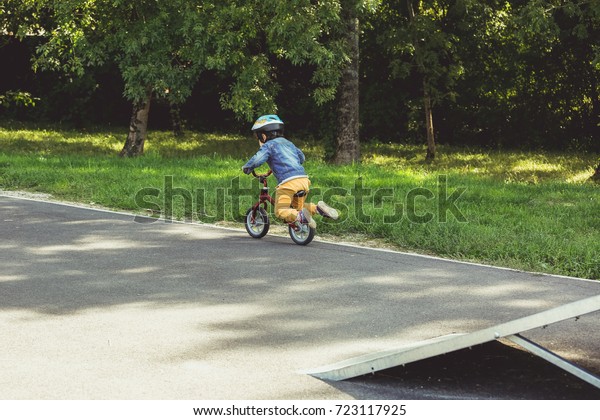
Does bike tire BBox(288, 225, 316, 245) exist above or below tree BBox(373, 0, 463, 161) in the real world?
→ below

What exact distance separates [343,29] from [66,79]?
54.8ft

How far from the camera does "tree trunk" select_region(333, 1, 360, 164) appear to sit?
20234 millimetres

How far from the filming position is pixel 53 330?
6.54 m

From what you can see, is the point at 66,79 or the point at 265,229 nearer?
the point at 265,229

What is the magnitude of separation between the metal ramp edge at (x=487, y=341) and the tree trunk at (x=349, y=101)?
15316mm

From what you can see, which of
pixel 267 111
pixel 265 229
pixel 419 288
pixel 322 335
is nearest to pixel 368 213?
pixel 265 229

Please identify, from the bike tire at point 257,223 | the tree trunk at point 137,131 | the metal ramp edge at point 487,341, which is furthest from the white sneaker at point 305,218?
the tree trunk at point 137,131

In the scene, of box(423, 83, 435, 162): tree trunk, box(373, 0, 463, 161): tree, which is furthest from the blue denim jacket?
box(423, 83, 435, 162): tree trunk

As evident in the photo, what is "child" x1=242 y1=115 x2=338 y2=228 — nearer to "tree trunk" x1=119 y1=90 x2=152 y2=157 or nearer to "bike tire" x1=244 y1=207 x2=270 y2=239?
"bike tire" x1=244 y1=207 x2=270 y2=239

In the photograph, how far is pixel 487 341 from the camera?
5.14 metres

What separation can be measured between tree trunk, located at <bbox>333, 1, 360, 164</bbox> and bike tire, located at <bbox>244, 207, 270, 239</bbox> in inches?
399

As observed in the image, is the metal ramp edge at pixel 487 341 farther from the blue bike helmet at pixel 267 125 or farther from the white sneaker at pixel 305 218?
the blue bike helmet at pixel 267 125

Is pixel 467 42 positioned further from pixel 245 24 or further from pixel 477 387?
pixel 477 387

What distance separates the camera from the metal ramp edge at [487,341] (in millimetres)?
4801
